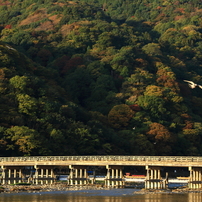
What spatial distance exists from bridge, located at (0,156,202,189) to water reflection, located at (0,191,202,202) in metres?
8.00

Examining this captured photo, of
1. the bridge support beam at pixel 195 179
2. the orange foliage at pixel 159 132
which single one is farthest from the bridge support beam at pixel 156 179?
the orange foliage at pixel 159 132

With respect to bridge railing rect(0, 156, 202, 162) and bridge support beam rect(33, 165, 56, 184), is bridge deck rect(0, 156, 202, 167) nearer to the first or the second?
bridge railing rect(0, 156, 202, 162)

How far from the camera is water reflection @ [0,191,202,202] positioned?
8981 cm

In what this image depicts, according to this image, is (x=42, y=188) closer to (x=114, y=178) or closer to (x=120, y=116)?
(x=114, y=178)

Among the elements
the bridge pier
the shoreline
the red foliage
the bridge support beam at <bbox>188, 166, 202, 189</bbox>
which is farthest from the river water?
the red foliage

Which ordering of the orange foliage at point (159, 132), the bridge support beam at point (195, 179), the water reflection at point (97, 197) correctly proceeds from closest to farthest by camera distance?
the water reflection at point (97, 197) < the bridge support beam at point (195, 179) < the orange foliage at point (159, 132)

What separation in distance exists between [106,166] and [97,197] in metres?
18.1

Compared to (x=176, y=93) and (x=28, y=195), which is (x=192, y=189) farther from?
(x=176, y=93)

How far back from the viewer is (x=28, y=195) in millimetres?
97125

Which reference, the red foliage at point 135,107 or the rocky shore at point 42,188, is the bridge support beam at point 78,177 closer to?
the rocky shore at point 42,188

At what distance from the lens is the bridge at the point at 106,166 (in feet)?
346

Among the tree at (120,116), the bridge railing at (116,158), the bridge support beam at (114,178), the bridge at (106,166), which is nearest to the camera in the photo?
the bridge railing at (116,158)

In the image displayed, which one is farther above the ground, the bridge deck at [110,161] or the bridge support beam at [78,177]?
the bridge deck at [110,161]

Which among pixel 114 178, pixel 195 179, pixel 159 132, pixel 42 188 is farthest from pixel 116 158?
pixel 159 132
